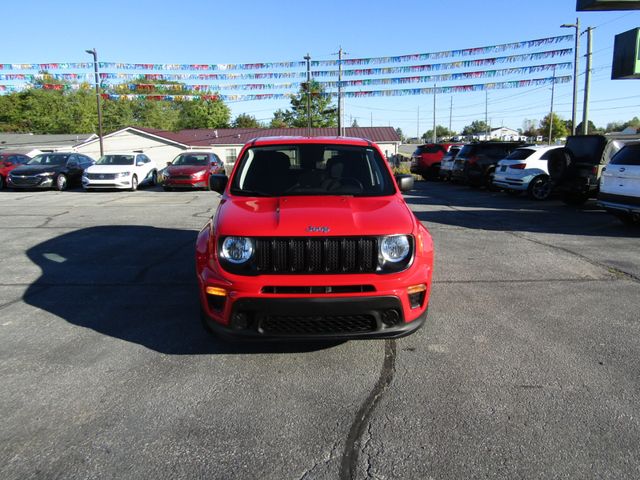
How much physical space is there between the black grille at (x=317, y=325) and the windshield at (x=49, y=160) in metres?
20.6

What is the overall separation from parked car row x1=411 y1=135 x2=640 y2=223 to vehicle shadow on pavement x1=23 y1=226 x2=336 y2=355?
25.9 feet

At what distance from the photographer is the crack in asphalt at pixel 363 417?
2.56 m

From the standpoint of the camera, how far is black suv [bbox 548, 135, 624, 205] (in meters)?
12.2

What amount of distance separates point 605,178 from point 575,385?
7.75 m

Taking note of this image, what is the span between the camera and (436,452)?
8.77 ft

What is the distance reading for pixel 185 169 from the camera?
19188 millimetres

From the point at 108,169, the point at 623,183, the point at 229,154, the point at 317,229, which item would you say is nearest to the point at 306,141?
the point at 317,229

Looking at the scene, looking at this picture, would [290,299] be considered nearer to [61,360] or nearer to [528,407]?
[528,407]

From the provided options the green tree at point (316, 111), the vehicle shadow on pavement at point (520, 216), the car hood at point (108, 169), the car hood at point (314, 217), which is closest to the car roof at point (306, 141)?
the car hood at point (314, 217)

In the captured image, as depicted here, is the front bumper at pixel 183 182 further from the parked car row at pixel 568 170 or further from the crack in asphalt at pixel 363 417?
the crack in asphalt at pixel 363 417

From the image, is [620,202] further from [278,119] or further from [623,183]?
[278,119]

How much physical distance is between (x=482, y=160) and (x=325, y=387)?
17610 mm

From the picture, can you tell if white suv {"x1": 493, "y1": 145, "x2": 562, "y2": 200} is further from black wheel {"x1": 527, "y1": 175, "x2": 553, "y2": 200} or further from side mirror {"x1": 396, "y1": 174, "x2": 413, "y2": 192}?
side mirror {"x1": 396, "y1": 174, "x2": 413, "y2": 192}

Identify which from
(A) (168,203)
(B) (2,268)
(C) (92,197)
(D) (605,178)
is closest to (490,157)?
(D) (605,178)
